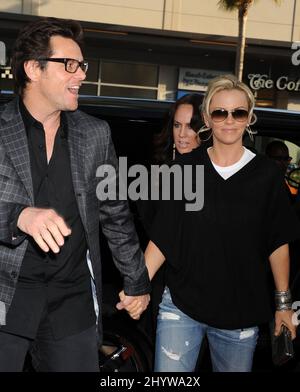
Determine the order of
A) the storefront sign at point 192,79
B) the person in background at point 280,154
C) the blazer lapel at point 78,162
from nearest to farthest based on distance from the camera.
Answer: the blazer lapel at point 78,162 → the person in background at point 280,154 → the storefront sign at point 192,79

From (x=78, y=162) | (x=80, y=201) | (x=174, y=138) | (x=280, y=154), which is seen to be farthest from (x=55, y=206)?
(x=280, y=154)

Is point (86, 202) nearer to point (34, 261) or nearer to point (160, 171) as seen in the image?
point (34, 261)

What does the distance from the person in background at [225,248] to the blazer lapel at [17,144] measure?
2.16 feet

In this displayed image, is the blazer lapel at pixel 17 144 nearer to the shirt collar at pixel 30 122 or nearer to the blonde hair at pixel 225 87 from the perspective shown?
the shirt collar at pixel 30 122

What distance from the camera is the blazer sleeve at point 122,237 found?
247 cm

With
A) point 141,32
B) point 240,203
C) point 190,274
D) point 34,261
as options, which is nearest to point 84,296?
point 34,261

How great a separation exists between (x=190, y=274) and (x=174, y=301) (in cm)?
15

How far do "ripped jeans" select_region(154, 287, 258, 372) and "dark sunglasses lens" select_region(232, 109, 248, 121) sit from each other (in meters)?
0.83

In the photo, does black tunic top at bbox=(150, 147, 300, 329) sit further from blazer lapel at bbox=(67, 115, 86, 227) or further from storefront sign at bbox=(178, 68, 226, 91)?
storefront sign at bbox=(178, 68, 226, 91)

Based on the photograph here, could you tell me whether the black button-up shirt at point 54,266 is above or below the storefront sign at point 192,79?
below

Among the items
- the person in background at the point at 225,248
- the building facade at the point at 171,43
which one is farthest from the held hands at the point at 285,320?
the building facade at the point at 171,43

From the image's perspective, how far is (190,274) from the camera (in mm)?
2521

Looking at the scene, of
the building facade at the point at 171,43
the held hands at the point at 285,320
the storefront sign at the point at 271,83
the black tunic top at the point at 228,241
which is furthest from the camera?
the storefront sign at the point at 271,83

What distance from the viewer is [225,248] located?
246cm
